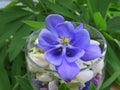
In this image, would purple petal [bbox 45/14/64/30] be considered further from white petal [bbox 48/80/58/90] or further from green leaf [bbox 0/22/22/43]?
green leaf [bbox 0/22/22/43]

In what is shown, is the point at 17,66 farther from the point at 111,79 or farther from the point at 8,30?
the point at 111,79

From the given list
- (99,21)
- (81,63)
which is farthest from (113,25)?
(81,63)

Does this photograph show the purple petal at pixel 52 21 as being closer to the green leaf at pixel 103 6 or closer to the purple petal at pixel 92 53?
the purple petal at pixel 92 53

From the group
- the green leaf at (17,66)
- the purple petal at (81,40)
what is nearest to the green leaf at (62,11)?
the green leaf at (17,66)

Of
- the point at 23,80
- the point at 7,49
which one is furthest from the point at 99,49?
the point at 7,49

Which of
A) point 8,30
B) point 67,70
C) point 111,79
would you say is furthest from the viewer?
point 8,30

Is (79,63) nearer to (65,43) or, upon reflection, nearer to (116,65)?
(65,43)

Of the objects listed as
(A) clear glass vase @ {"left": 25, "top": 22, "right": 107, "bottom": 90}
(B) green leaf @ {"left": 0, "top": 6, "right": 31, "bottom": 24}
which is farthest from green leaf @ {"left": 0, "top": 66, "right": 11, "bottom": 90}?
(A) clear glass vase @ {"left": 25, "top": 22, "right": 107, "bottom": 90}
